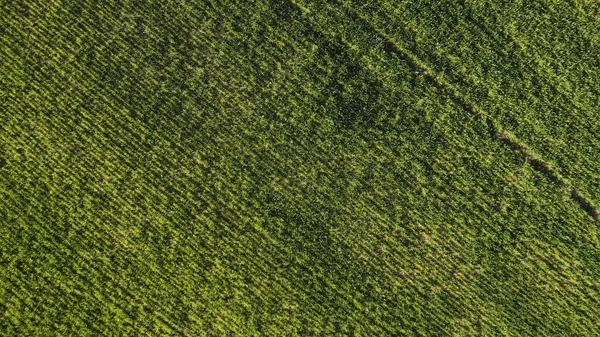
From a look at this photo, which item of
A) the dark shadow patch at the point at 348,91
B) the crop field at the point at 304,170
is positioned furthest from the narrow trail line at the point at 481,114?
the dark shadow patch at the point at 348,91

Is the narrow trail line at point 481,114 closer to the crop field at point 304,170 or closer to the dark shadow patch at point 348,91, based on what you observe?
the crop field at point 304,170

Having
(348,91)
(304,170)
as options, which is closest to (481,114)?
(348,91)

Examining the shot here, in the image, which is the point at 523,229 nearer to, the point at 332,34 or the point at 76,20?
the point at 332,34

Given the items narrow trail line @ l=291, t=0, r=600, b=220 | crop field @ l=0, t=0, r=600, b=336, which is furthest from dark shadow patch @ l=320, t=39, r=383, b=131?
narrow trail line @ l=291, t=0, r=600, b=220

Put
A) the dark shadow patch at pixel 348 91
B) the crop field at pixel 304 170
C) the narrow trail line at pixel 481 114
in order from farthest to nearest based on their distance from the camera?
the dark shadow patch at pixel 348 91 → the narrow trail line at pixel 481 114 → the crop field at pixel 304 170

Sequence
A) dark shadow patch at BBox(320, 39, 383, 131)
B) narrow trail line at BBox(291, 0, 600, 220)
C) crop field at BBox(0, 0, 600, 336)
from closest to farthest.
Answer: crop field at BBox(0, 0, 600, 336) → narrow trail line at BBox(291, 0, 600, 220) → dark shadow patch at BBox(320, 39, 383, 131)

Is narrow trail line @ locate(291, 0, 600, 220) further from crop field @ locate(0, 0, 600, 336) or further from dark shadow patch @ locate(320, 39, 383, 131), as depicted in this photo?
dark shadow patch @ locate(320, 39, 383, 131)

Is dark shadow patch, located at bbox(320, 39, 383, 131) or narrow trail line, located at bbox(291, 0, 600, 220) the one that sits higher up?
narrow trail line, located at bbox(291, 0, 600, 220)
